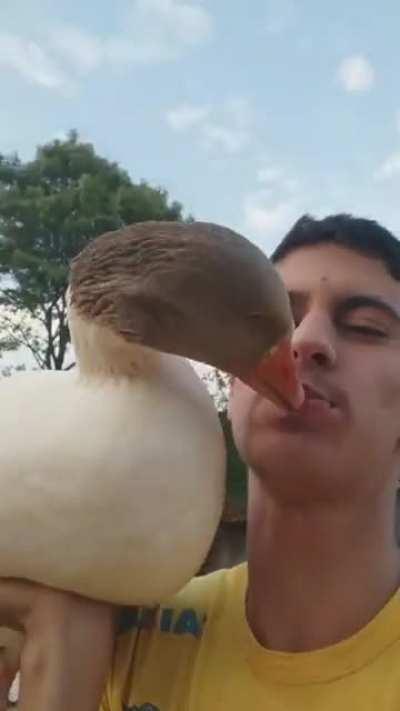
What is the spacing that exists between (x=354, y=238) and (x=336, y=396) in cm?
22

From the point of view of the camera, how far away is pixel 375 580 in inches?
44.6

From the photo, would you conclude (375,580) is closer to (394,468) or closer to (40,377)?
(394,468)

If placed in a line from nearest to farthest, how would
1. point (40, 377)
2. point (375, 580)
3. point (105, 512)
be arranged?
point (105, 512)
point (40, 377)
point (375, 580)

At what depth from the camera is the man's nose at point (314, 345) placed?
106cm

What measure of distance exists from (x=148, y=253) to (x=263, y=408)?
0.81 ft

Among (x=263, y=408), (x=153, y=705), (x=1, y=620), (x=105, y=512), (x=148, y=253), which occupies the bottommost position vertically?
(x=153, y=705)

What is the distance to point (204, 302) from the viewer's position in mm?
934

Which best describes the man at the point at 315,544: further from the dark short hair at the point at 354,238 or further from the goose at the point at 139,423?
the goose at the point at 139,423

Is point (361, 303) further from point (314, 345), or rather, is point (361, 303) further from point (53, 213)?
point (53, 213)

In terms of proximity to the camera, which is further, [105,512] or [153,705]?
[153,705]

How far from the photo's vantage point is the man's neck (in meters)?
1.12

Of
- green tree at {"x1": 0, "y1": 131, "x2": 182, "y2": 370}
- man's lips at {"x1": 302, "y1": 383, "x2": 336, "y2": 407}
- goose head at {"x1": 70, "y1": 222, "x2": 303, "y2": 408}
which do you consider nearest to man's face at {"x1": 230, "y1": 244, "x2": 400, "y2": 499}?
man's lips at {"x1": 302, "y1": 383, "x2": 336, "y2": 407}

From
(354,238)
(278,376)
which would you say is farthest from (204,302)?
(354,238)

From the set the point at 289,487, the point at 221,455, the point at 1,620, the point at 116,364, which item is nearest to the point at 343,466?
the point at 289,487
